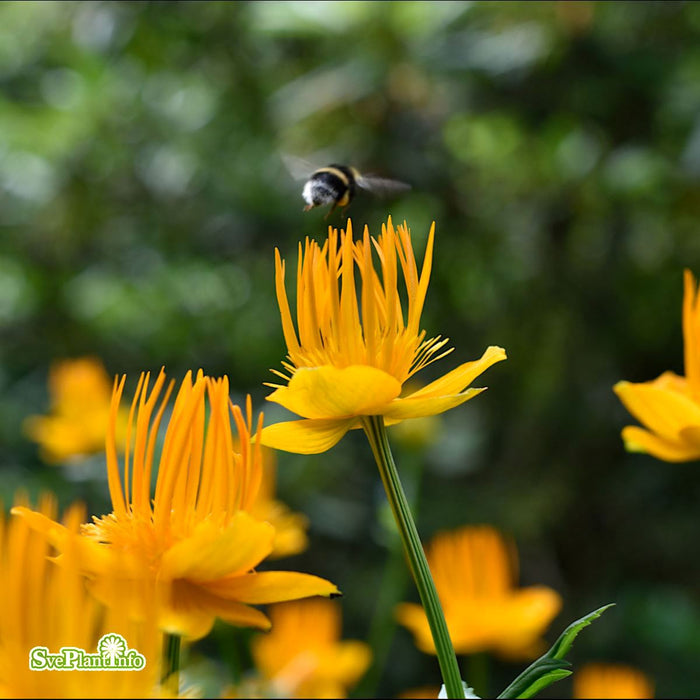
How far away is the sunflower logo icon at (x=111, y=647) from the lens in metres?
0.23

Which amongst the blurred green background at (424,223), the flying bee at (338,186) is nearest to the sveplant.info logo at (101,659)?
the flying bee at (338,186)

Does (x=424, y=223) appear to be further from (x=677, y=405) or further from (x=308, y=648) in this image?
(x=677, y=405)

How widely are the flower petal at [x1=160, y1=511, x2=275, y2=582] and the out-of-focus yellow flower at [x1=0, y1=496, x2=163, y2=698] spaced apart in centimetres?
6

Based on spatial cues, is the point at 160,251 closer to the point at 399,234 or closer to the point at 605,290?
the point at 605,290

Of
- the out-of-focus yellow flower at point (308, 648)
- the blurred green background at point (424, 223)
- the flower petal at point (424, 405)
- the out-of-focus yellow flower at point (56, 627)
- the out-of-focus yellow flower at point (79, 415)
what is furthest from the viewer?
the blurred green background at point (424, 223)

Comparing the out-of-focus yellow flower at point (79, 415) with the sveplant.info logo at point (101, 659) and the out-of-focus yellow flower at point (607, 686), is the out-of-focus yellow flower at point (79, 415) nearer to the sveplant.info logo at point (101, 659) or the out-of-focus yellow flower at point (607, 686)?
the out-of-focus yellow flower at point (607, 686)

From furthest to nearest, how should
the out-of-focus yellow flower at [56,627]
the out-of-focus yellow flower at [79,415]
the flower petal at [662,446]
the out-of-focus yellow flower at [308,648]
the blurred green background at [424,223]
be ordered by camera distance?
the blurred green background at [424,223] → the out-of-focus yellow flower at [79,415] → the out-of-focus yellow flower at [308,648] → the flower petal at [662,446] → the out-of-focus yellow flower at [56,627]

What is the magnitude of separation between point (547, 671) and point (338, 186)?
0.79 m

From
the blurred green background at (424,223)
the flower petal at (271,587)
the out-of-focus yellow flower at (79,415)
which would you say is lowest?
the flower petal at (271,587)

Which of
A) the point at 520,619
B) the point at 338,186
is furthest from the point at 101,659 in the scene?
the point at 338,186

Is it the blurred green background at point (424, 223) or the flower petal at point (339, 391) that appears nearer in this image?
the flower petal at point (339, 391)

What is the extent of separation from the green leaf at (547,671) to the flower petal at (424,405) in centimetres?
9

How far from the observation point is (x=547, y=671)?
0.33m

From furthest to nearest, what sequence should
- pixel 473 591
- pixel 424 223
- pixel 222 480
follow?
1. pixel 424 223
2. pixel 473 591
3. pixel 222 480
